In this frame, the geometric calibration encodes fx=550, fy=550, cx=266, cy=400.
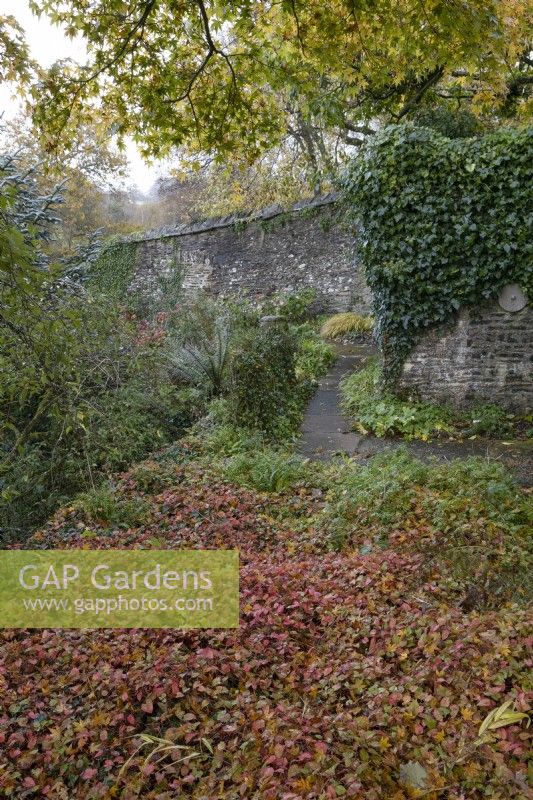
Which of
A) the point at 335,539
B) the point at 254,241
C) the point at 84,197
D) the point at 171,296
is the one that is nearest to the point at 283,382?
the point at 335,539

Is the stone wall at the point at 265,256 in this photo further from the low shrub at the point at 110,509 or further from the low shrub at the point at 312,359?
the low shrub at the point at 110,509

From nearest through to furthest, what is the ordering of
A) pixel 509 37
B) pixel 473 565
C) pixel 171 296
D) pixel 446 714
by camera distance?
pixel 446 714 < pixel 473 565 < pixel 509 37 < pixel 171 296

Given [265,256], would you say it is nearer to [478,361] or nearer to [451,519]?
[478,361]

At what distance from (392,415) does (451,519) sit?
2.96 meters

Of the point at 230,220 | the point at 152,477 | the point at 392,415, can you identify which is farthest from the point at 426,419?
the point at 230,220

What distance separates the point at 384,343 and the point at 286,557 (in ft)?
14.0

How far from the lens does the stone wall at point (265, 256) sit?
12.1 metres

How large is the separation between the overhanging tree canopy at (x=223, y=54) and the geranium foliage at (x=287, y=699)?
3.74 meters

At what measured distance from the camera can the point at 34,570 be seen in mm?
4039

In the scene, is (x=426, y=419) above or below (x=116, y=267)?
below

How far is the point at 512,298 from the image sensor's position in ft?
22.8

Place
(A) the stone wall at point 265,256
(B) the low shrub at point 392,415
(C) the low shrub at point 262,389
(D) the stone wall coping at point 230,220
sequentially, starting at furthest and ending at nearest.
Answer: (D) the stone wall coping at point 230,220
(A) the stone wall at point 265,256
(C) the low shrub at point 262,389
(B) the low shrub at point 392,415

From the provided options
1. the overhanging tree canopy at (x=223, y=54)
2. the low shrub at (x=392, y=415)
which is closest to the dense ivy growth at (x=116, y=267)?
the low shrub at (x=392, y=415)

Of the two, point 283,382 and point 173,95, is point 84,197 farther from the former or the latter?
point 173,95
